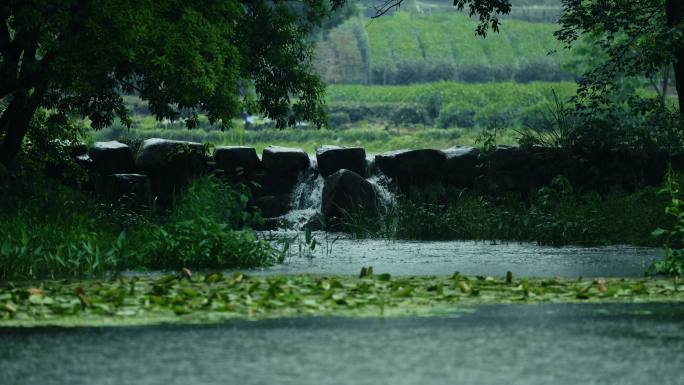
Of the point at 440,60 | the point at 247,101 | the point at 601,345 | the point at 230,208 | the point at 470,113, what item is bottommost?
the point at 601,345

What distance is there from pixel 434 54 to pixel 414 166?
62.0 metres

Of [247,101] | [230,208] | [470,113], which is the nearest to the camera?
[230,208]

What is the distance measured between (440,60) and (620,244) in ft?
221

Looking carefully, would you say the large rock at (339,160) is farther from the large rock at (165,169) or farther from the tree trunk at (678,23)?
the tree trunk at (678,23)

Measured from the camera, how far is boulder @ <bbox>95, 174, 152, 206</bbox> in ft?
77.0

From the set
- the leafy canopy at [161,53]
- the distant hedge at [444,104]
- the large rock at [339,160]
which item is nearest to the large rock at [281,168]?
the large rock at [339,160]

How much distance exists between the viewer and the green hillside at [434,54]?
3248 inches

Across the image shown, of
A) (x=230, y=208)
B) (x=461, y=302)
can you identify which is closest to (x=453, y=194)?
(x=230, y=208)

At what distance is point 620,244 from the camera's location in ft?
63.1

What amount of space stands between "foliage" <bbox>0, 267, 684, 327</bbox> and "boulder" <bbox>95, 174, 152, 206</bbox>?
9.83 metres

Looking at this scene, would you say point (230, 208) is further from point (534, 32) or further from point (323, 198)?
point (534, 32)

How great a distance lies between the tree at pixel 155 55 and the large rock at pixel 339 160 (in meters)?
5.44

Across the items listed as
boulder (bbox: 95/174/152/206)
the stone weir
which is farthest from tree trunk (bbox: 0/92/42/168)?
boulder (bbox: 95/174/152/206)

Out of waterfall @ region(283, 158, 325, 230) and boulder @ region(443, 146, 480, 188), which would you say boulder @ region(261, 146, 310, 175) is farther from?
boulder @ region(443, 146, 480, 188)
